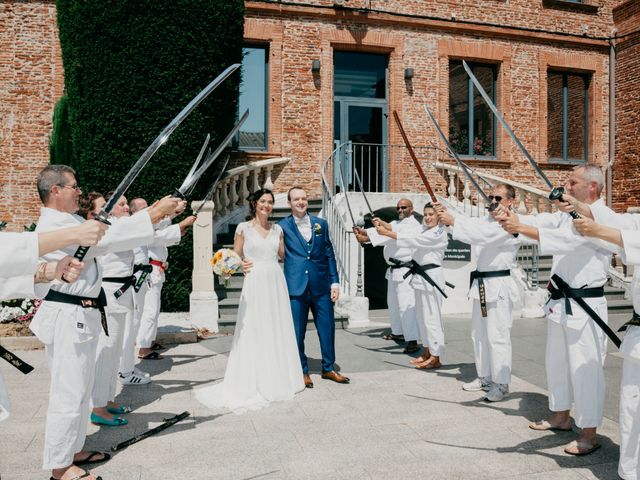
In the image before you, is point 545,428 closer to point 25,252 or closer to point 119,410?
point 119,410

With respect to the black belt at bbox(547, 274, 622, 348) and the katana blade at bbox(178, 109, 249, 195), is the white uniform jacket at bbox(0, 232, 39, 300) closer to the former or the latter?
the katana blade at bbox(178, 109, 249, 195)

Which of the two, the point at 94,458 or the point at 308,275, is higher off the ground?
A: the point at 308,275

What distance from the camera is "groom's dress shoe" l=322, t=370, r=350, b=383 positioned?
248 inches

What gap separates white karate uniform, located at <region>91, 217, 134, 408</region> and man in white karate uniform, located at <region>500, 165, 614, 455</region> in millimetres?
3606

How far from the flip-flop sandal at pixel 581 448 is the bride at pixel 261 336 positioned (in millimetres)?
2718

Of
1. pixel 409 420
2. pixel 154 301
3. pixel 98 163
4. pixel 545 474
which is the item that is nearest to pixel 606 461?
pixel 545 474

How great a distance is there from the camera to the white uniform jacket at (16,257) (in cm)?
266

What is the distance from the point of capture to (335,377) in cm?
632

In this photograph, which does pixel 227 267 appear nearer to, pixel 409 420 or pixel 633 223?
pixel 409 420

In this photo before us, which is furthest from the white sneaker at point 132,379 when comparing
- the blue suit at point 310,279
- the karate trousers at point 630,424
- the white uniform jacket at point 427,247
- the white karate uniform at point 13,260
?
the karate trousers at point 630,424

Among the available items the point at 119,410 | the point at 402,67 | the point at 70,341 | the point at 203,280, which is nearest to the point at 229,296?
the point at 203,280

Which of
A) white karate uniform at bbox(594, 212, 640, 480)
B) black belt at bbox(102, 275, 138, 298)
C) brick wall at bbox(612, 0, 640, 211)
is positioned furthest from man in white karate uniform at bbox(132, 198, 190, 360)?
brick wall at bbox(612, 0, 640, 211)

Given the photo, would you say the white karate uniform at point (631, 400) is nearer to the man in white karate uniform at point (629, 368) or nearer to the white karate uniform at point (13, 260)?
the man in white karate uniform at point (629, 368)

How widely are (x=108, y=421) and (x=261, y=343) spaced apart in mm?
1663
